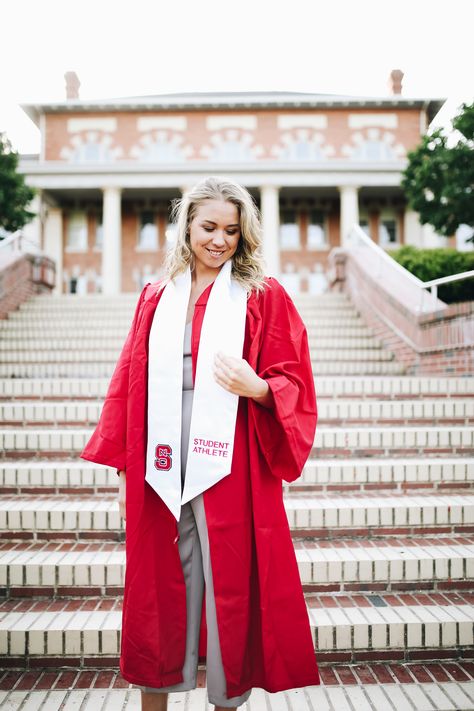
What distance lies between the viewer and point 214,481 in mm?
1676

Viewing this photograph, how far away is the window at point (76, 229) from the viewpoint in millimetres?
27000

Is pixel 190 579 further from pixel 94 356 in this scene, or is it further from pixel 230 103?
pixel 230 103

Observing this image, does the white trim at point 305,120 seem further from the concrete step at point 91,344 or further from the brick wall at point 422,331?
the concrete step at point 91,344

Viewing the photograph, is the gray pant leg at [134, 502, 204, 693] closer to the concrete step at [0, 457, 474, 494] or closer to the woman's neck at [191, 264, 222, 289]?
the woman's neck at [191, 264, 222, 289]

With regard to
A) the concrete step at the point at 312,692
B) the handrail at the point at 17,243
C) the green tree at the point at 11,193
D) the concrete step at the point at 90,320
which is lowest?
the concrete step at the point at 312,692

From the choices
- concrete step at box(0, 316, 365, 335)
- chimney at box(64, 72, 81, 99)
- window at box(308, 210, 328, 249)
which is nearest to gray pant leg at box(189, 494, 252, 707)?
concrete step at box(0, 316, 365, 335)

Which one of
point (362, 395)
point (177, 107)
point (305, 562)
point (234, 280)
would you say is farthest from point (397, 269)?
point (177, 107)

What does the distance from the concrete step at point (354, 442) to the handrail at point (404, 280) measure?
2072 millimetres

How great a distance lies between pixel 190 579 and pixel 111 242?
24.1 m

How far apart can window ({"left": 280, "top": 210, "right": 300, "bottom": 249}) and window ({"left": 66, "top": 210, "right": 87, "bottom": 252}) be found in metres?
11.0

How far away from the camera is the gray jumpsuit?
171 cm

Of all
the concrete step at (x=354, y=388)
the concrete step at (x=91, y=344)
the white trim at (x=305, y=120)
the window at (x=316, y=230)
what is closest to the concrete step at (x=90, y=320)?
the concrete step at (x=91, y=344)

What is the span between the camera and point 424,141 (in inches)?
674

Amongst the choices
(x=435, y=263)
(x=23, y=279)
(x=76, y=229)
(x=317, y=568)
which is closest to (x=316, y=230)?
(x=76, y=229)
